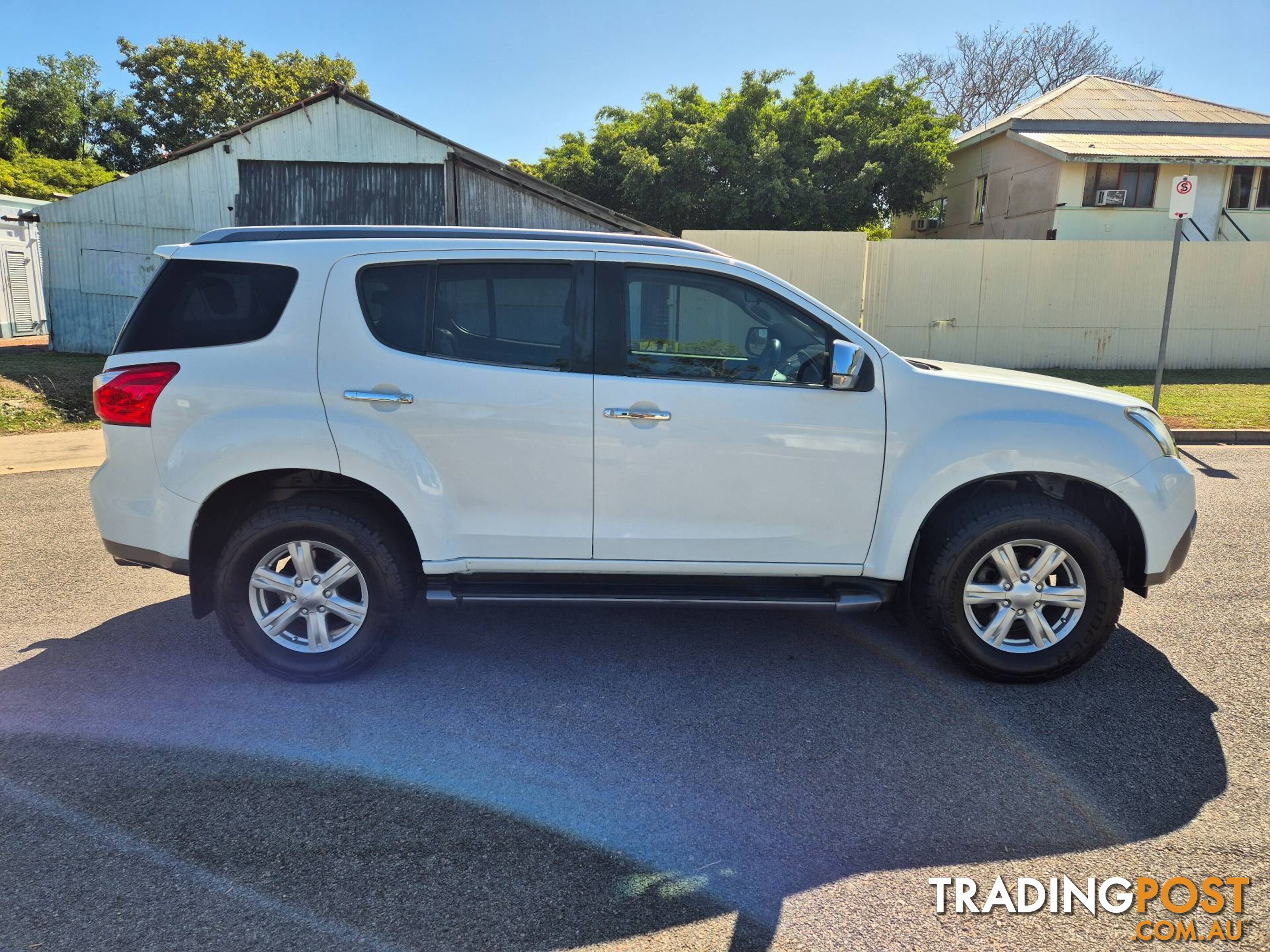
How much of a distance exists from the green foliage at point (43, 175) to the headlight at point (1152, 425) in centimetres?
3386

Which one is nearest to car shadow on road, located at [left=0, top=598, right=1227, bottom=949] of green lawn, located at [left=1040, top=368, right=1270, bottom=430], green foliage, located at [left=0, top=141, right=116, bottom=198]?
green lawn, located at [left=1040, top=368, right=1270, bottom=430]

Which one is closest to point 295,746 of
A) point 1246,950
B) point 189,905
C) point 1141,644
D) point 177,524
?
point 189,905

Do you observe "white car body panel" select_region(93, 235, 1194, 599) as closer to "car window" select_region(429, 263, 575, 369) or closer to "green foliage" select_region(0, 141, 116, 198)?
"car window" select_region(429, 263, 575, 369)

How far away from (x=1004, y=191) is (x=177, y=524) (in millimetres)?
24919

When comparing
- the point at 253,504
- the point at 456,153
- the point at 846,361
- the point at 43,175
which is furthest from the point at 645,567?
the point at 43,175

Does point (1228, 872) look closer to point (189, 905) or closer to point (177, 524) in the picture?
point (189, 905)

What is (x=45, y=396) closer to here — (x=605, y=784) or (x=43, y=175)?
(x=605, y=784)

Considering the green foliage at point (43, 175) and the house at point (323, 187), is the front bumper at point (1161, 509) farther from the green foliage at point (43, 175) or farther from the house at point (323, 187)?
the green foliage at point (43, 175)

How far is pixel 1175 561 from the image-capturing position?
389 cm

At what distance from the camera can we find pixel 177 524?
3762mm

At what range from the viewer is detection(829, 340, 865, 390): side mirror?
3.58 m

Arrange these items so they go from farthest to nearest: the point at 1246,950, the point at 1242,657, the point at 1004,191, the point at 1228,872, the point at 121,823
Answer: the point at 1004,191 → the point at 1242,657 → the point at 121,823 → the point at 1228,872 → the point at 1246,950

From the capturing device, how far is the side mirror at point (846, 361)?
11.7ft

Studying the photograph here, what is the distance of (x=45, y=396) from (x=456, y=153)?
25.1 ft
